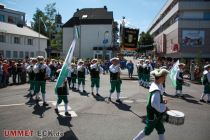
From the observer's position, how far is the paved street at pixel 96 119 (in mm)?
7738

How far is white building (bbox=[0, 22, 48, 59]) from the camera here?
41.6 meters

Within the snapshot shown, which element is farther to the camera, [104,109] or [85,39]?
[85,39]

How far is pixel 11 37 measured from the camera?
141 ft

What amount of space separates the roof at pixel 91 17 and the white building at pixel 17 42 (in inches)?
486

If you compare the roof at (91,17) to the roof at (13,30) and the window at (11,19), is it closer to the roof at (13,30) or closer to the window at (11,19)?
the window at (11,19)

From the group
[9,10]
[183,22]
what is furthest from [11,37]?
[183,22]

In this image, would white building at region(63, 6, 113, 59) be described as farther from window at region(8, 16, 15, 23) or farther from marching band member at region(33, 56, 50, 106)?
marching band member at region(33, 56, 50, 106)

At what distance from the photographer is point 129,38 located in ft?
89.0

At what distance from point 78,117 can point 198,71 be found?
1833 cm

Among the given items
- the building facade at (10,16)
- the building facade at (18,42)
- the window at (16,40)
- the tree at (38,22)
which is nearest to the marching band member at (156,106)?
the building facade at (18,42)

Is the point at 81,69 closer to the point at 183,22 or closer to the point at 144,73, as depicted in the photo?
the point at 144,73

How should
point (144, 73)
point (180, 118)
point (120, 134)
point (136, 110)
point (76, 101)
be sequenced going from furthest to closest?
point (144, 73), point (76, 101), point (136, 110), point (120, 134), point (180, 118)

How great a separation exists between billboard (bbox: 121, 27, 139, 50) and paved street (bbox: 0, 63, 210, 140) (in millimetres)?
13930

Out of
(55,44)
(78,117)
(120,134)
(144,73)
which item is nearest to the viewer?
(120,134)
